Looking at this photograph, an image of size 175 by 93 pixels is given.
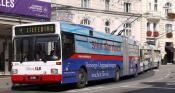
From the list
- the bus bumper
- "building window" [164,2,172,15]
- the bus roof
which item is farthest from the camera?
"building window" [164,2,172,15]

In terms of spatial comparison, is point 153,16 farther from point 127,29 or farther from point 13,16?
point 13,16

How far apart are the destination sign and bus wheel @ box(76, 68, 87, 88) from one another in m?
2.74

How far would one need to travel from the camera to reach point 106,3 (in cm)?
5859

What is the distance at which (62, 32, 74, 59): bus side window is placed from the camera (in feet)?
67.7

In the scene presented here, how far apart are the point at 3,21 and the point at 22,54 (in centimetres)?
855

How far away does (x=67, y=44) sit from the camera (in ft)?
68.5

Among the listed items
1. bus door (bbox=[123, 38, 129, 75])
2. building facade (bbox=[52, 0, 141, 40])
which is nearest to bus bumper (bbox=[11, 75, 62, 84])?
bus door (bbox=[123, 38, 129, 75])

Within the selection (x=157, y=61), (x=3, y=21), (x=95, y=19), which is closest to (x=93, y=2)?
(x=95, y=19)

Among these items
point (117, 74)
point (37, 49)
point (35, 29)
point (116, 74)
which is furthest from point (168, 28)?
point (37, 49)

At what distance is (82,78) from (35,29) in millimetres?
3323

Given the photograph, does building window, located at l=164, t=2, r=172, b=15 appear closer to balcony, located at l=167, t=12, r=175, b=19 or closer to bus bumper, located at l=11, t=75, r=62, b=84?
balcony, located at l=167, t=12, r=175, b=19

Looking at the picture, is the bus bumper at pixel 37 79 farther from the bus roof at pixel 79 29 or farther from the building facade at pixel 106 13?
the building facade at pixel 106 13

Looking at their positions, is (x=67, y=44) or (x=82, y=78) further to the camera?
(x=82, y=78)

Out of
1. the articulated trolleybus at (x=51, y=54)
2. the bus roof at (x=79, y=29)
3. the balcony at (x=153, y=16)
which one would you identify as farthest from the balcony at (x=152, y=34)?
the articulated trolleybus at (x=51, y=54)
